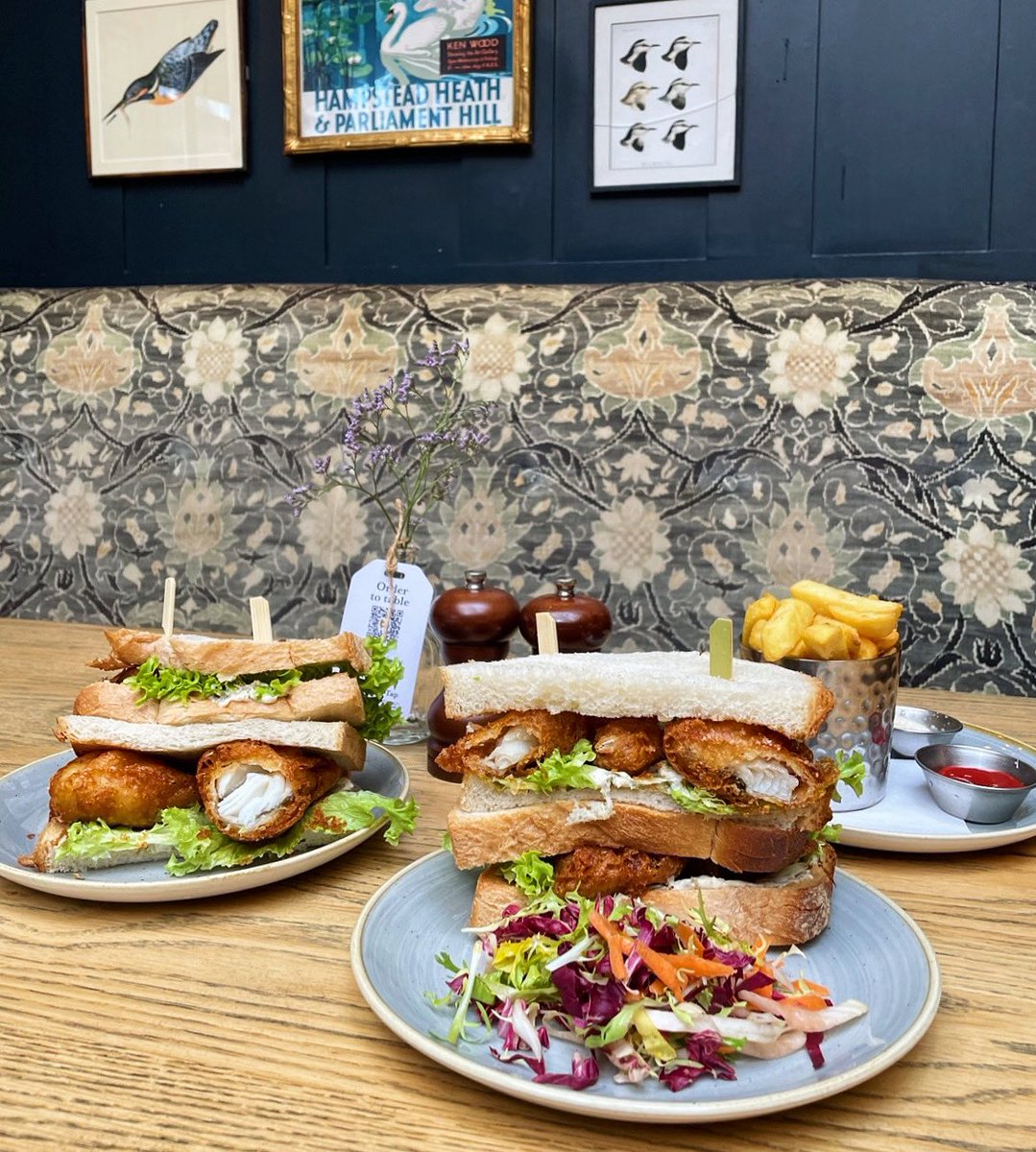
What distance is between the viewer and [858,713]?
3.95 ft

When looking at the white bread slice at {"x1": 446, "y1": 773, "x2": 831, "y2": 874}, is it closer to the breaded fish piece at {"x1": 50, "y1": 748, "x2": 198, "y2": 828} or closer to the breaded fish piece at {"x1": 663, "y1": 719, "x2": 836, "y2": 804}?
the breaded fish piece at {"x1": 663, "y1": 719, "x2": 836, "y2": 804}

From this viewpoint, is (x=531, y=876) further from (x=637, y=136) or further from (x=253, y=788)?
(x=637, y=136)

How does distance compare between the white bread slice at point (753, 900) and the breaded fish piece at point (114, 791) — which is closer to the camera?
the white bread slice at point (753, 900)

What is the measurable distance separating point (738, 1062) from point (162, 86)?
135 inches

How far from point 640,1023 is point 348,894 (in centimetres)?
41

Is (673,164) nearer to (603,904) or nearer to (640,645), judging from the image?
(640,645)

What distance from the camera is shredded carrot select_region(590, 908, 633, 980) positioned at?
764 mm

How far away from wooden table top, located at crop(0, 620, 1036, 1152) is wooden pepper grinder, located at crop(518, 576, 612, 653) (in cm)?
45

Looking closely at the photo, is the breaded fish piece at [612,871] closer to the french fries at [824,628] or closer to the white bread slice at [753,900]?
the white bread slice at [753,900]

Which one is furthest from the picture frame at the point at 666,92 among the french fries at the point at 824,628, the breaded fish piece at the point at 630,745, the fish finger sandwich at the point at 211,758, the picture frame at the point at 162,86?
the breaded fish piece at the point at 630,745

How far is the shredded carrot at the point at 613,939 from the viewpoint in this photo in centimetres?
76

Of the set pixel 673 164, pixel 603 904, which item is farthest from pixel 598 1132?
pixel 673 164

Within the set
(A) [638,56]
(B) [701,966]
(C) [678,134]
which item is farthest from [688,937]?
(A) [638,56]

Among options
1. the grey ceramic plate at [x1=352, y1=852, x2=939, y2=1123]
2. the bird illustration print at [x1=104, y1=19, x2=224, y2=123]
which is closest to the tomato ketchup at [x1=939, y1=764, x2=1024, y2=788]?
the grey ceramic plate at [x1=352, y1=852, x2=939, y2=1123]
